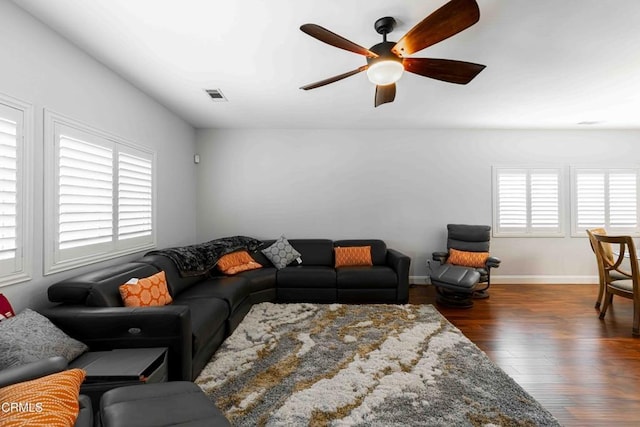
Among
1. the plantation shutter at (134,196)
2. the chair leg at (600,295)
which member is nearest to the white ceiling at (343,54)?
the plantation shutter at (134,196)

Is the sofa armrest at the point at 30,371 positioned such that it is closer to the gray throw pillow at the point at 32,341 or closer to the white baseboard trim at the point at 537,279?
the gray throw pillow at the point at 32,341

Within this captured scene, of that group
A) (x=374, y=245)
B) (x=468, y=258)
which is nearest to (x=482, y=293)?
(x=468, y=258)

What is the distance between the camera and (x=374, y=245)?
4.49m

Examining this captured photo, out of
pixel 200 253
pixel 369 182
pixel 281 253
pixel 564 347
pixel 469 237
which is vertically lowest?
pixel 564 347

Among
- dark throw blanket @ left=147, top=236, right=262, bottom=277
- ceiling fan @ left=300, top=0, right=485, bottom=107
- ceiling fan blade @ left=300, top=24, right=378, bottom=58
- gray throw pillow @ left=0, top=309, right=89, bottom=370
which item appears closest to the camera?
gray throw pillow @ left=0, top=309, right=89, bottom=370

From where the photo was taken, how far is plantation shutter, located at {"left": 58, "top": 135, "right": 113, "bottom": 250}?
2.30m

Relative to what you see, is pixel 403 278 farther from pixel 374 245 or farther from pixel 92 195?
pixel 92 195

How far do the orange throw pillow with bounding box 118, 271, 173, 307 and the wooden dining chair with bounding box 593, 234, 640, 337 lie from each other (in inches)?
185

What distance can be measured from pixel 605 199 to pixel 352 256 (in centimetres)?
460

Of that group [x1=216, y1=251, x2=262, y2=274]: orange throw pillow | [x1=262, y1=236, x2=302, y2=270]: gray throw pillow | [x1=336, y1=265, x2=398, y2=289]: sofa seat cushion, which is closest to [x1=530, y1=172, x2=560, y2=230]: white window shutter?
[x1=336, y1=265, x2=398, y2=289]: sofa seat cushion

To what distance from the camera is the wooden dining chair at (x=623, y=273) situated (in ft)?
9.73

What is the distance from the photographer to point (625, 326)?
10.3 ft

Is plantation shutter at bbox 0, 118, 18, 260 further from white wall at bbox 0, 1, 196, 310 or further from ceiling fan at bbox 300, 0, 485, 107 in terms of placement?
ceiling fan at bbox 300, 0, 485, 107

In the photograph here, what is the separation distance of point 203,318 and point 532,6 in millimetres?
3367
